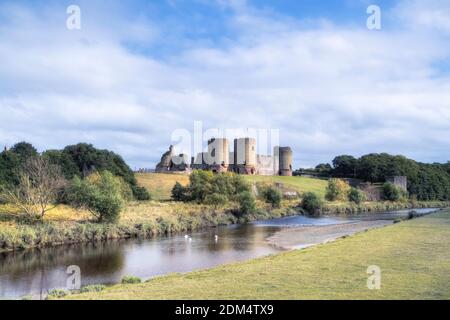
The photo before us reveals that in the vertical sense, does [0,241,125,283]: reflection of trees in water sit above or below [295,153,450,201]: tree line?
below

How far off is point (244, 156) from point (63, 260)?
6795 cm

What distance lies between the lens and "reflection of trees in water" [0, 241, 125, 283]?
848 inches

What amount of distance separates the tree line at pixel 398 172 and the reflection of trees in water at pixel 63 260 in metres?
82.9

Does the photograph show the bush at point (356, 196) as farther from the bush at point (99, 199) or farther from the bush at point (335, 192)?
the bush at point (99, 199)

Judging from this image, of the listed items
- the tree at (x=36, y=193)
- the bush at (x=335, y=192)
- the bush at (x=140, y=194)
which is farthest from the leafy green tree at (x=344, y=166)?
the tree at (x=36, y=193)

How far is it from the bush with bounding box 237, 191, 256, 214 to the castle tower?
1444 inches

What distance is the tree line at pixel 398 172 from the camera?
103 m

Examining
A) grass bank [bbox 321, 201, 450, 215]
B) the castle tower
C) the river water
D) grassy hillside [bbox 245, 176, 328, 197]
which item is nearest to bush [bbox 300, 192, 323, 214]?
grass bank [bbox 321, 201, 450, 215]

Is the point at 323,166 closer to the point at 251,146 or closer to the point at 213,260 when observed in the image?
the point at 251,146

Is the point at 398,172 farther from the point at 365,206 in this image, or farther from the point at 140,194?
the point at 140,194

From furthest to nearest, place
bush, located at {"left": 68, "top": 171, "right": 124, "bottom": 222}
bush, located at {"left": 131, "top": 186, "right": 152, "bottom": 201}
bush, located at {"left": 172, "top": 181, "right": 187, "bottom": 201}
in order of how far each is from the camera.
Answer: bush, located at {"left": 131, "top": 186, "right": 152, "bottom": 201}
bush, located at {"left": 172, "top": 181, "right": 187, "bottom": 201}
bush, located at {"left": 68, "top": 171, "right": 124, "bottom": 222}

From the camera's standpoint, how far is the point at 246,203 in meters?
52.2

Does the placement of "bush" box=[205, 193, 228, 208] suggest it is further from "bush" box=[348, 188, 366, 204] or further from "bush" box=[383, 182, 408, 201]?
"bush" box=[383, 182, 408, 201]
